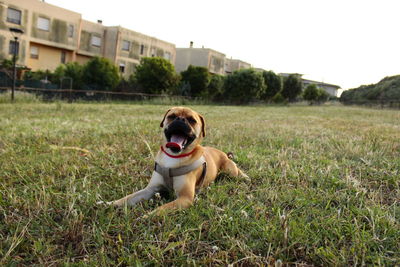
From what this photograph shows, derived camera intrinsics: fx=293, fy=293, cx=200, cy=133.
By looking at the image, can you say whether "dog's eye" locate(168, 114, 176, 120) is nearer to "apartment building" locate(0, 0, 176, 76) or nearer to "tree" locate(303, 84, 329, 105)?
"apartment building" locate(0, 0, 176, 76)

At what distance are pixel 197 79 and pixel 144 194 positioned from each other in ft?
90.8

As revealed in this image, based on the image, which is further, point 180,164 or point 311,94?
point 311,94

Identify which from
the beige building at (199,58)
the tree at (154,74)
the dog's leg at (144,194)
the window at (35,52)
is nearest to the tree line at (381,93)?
the beige building at (199,58)

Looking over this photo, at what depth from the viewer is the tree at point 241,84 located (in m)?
31.1

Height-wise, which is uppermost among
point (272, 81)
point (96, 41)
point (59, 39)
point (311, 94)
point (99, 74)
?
point (96, 41)

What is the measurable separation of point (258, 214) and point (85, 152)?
2.85 m

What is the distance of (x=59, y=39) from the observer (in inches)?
1298

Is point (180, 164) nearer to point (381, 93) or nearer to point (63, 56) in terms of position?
point (63, 56)

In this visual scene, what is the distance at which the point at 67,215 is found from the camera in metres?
2.03

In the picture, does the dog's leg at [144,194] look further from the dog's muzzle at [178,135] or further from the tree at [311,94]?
the tree at [311,94]

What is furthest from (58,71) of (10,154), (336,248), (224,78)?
(336,248)

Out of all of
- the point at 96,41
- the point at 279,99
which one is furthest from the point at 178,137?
the point at 279,99

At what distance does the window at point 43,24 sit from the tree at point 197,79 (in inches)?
633

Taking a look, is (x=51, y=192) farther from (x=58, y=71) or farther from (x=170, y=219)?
(x=58, y=71)
